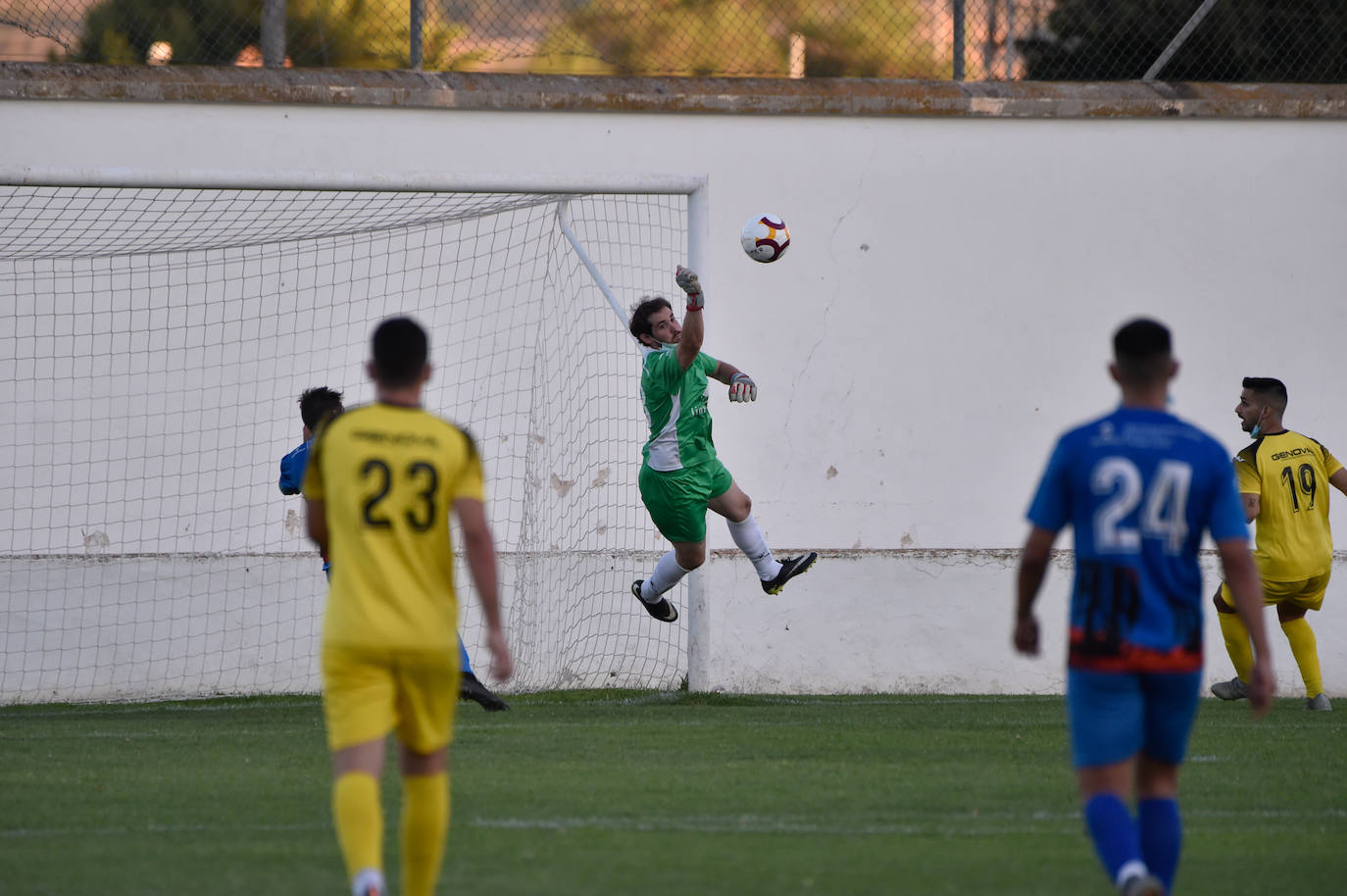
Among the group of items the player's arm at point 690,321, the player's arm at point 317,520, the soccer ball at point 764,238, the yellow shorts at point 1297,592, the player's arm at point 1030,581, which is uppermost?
the soccer ball at point 764,238

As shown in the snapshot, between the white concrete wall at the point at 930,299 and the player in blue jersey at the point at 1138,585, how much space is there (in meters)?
7.04

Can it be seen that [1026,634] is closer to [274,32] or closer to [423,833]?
[423,833]

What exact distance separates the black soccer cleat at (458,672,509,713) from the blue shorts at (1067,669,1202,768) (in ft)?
17.5

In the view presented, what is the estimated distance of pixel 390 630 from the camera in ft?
13.3

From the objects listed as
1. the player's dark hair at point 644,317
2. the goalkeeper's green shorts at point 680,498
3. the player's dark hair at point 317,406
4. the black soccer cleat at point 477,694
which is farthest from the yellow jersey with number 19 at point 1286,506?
the player's dark hair at point 317,406

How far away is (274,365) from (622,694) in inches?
135

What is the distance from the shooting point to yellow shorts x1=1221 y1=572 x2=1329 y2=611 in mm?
9648

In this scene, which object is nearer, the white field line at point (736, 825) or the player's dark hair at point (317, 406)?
the white field line at point (736, 825)

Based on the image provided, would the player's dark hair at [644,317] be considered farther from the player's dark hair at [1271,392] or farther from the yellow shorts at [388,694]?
the yellow shorts at [388,694]

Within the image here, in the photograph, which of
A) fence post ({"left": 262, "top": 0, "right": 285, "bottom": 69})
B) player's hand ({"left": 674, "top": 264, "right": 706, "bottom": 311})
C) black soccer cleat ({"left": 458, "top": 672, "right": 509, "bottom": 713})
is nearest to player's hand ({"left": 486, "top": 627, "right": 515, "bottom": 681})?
player's hand ({"left": 674, "top": 264, "right": 706, "bottom": 311})

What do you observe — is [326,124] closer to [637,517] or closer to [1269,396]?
[637,517]

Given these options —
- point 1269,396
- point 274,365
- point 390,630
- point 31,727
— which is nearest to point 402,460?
point 390,630

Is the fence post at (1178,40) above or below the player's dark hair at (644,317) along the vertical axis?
above

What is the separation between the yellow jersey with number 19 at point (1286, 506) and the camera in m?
9.58
